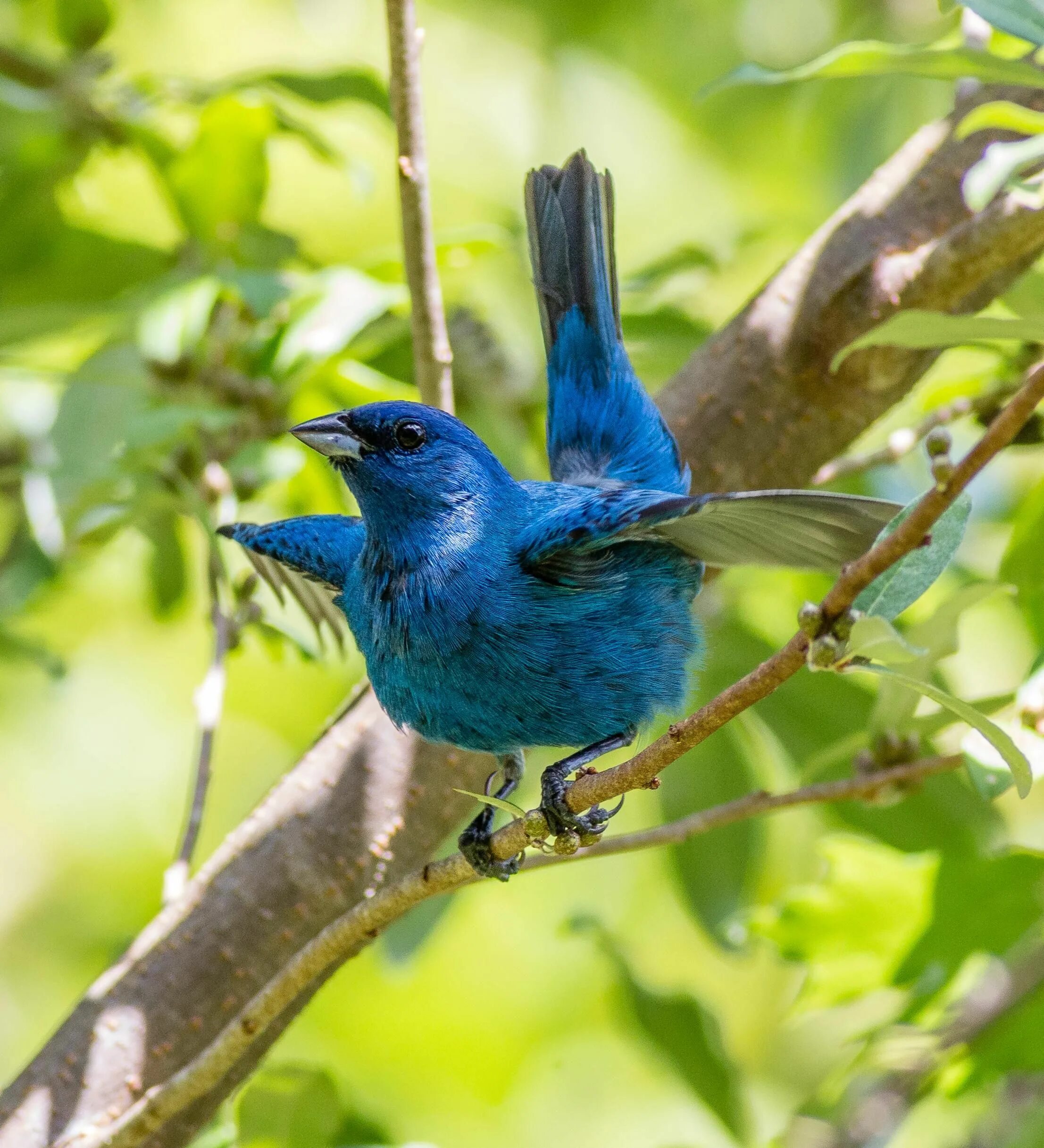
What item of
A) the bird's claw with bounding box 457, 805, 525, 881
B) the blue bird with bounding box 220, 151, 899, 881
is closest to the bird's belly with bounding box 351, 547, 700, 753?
the blue bird with bounding box 220, 151, 899, 881

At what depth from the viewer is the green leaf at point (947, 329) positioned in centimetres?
231

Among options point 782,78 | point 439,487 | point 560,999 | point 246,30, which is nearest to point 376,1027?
point 560,999

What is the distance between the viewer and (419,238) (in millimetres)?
3092

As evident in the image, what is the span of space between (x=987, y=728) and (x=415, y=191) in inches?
67.1

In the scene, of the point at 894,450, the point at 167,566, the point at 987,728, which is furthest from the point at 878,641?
the point at 167,566

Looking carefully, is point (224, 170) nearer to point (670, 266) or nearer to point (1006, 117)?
point (670, 266)

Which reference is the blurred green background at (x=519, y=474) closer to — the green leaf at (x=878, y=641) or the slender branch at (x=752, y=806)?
the slender branch at (x=752, y=806)

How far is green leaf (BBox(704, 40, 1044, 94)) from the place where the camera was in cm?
270

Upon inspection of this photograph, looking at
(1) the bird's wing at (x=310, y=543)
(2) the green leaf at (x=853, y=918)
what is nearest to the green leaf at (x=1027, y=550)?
(2) the green leaf at (x=853, y=918)

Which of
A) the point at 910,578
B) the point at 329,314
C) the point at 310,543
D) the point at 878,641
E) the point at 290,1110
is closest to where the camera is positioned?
the point at 878,641

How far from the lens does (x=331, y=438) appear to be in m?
3.37

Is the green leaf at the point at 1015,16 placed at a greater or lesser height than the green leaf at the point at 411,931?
greater

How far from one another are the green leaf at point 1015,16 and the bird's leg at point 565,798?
5.25 ft

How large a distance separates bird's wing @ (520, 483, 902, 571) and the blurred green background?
71cm
